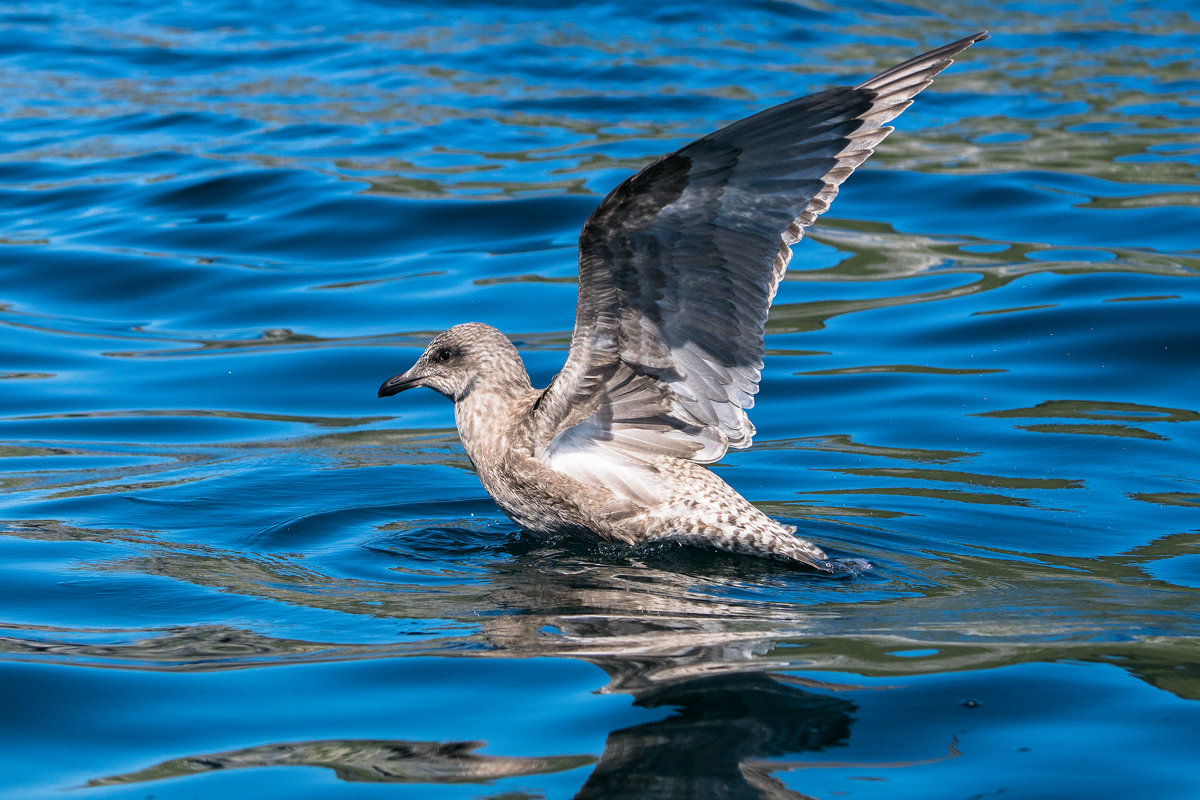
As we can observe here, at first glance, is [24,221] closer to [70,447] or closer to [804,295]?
[70,447]

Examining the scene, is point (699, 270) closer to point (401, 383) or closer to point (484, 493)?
point (401, 383)

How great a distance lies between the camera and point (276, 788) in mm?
3613

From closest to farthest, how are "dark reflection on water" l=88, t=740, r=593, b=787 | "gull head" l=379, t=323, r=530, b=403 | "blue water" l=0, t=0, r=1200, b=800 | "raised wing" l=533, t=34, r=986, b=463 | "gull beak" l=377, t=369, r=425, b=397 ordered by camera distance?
"dark reflection on water" l=88, t=740, r=593, b=787 → "blue water" l=0, t=0, r=1200, b=800 → "raised wing" l=533, t=34, r=986, b=463 → "gull head" l=379, t=323, r=530, b=403 → "gull beak" l=377, t=369, r=425, b=397

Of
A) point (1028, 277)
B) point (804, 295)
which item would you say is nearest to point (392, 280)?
point (804, 295)

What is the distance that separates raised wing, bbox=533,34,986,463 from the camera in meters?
4.91

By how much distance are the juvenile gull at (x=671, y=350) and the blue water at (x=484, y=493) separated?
Result: 247mm

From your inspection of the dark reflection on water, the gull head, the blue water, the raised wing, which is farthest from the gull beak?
the dark reflection on water

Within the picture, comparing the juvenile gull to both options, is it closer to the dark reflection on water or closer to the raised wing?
the raised wing

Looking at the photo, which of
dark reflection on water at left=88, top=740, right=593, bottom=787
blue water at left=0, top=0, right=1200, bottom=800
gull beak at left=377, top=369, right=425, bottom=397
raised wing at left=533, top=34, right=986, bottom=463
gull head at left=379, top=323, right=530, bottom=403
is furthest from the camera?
gull beak at left=377, top=369, right=425, bottom=397

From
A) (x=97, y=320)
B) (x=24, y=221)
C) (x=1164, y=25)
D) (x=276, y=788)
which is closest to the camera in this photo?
(x=276, y=788)

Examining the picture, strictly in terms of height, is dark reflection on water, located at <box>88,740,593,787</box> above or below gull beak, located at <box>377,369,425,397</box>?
below

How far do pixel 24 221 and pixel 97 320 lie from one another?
2.66 meters

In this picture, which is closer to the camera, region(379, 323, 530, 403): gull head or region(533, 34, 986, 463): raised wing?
region(533, 34, 986, 463): raised wing

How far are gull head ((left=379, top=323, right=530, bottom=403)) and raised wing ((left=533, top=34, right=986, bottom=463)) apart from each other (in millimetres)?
444
